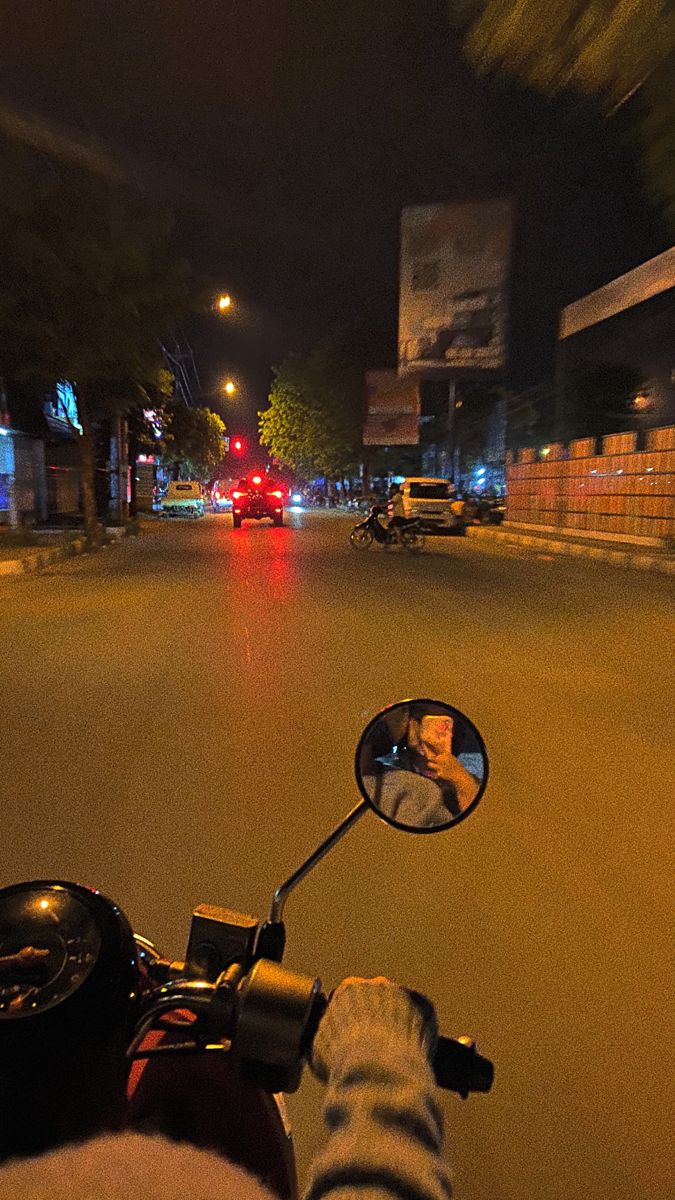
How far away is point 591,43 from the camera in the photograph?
3211mm

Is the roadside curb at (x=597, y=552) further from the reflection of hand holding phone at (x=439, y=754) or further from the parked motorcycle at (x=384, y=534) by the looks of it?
the reflection of hand holding phone at (x=439, y=754)

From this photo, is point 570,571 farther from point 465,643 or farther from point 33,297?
point 33,297

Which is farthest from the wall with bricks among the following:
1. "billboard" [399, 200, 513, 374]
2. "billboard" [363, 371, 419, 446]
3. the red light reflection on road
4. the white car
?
"billboard" [363, 371, 419, 446]

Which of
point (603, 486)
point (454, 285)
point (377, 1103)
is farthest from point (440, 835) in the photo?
point (454, 285)

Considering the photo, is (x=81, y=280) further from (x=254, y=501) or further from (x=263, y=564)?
(x=254, y=501)

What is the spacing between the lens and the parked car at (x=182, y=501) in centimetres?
4669

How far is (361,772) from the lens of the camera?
1854 mm

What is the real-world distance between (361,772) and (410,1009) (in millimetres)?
616

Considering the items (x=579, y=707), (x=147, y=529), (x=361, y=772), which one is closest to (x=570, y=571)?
(x=579, y=707)

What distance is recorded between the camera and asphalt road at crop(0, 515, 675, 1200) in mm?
2639

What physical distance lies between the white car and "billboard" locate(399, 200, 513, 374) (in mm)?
4598

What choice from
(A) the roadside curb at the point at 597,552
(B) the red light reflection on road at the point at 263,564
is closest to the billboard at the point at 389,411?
(A) the roadside curb at the point at 597,552

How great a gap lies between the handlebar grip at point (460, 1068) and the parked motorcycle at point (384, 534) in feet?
69.1

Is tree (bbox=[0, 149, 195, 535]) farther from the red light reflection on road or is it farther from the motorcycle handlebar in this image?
the motorcycle handlebar
